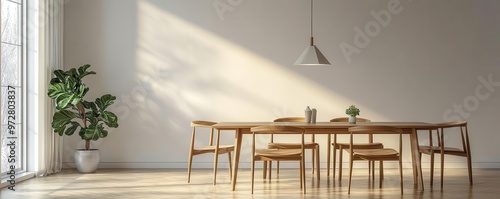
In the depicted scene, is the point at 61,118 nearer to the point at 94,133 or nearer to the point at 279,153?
the point at 94,133

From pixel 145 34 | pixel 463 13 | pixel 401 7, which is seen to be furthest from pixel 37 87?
pixel 463 13

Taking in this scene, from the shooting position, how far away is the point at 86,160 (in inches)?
315

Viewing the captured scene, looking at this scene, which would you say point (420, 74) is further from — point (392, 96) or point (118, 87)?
point (118, 87)

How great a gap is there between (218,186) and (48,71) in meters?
2.76

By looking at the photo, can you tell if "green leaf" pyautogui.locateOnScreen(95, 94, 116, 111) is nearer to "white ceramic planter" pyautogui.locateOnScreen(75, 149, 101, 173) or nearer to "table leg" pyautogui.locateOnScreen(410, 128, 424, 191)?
"white ceramic planter" pyautogui.locateOnScreen(75, 149, 101, 173)

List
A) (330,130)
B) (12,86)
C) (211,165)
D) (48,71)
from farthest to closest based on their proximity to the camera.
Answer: (211,165) < (48,71) < (12,86) < (330,130)

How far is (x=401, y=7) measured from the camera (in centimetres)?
854

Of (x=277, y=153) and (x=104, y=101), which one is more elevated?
(x=104, y=101)

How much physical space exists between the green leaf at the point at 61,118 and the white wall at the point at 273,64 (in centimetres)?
75

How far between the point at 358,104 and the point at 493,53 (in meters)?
1.92

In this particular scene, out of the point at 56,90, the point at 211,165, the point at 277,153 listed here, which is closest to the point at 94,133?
the point at 56,90

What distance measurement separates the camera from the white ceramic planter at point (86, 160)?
800cm

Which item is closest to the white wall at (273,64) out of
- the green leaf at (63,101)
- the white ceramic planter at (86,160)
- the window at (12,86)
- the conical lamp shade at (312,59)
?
the white ceramic planter at (86,160)

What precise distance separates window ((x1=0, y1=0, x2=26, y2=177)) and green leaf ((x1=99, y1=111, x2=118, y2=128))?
948mm
